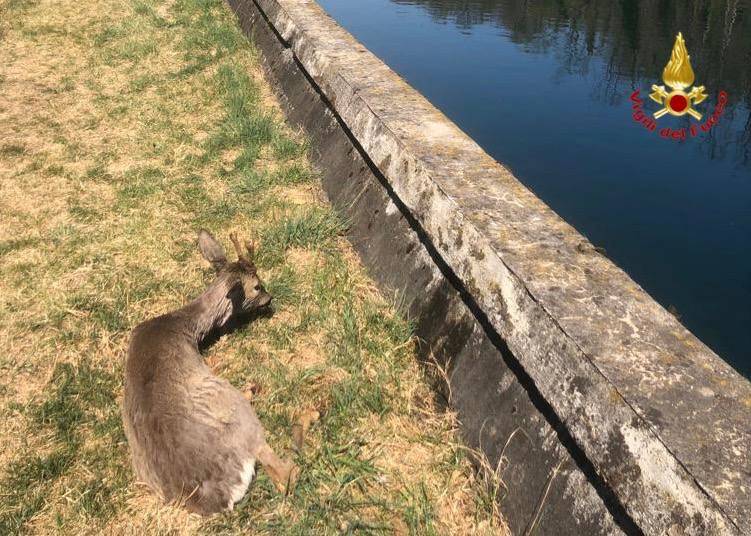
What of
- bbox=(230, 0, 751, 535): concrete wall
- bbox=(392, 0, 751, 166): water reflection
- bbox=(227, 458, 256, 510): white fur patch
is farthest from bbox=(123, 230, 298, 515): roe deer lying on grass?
bbox=(392, 0, 751, 166): water reflection

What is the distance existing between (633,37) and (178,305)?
444 inches

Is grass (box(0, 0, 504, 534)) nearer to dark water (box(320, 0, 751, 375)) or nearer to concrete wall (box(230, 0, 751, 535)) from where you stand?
concrete wall (box(230, 0, 751, 535))

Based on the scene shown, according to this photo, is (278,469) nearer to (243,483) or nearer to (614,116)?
(243,483)

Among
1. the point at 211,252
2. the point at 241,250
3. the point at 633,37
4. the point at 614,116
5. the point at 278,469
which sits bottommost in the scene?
the point at 614,116

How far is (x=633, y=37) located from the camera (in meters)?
11.9

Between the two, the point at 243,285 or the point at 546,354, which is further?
Answer: the point at 243,285

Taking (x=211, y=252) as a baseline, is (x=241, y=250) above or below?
below

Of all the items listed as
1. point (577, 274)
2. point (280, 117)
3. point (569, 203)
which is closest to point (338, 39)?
point (280, 117)

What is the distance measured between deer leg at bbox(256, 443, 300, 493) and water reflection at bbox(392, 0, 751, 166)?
729 centimetres

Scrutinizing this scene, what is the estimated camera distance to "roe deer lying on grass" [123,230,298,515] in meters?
2.72

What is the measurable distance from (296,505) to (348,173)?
2.97 m


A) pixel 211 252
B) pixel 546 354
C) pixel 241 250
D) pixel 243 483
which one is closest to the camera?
pixel 546 354

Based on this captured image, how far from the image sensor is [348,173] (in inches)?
197

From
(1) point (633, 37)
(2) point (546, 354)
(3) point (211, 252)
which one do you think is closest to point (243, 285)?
(3) point (211, 252)
